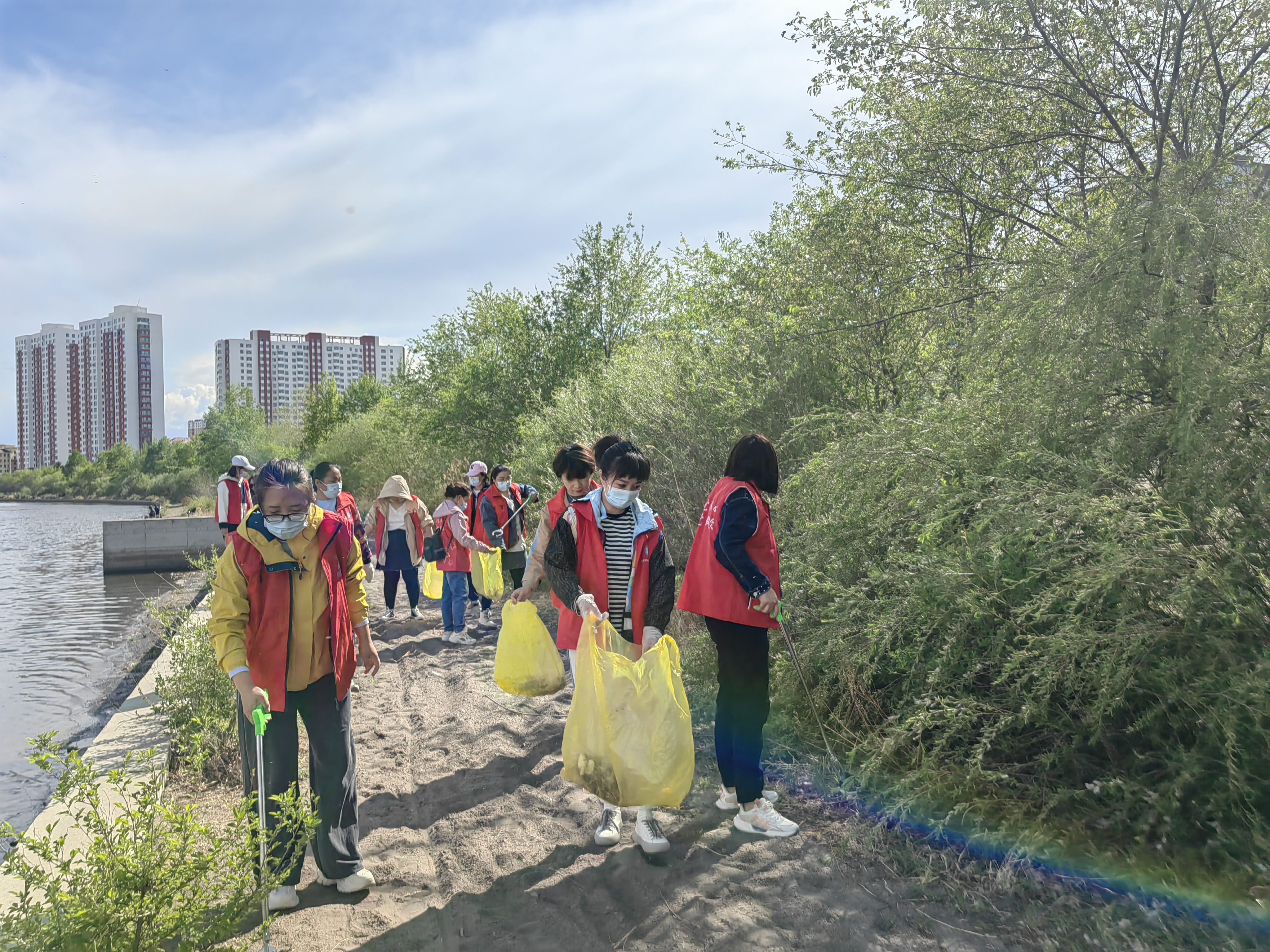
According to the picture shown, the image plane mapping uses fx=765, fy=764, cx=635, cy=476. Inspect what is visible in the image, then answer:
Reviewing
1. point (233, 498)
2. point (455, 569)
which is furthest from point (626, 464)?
point (233, 498)

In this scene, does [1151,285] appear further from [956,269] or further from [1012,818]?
[956,269]

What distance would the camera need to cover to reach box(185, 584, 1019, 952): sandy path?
2.79 metres

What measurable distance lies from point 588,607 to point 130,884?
183 cm

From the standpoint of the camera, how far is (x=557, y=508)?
4766 millimetres

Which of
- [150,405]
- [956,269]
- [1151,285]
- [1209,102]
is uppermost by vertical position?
[150,405]

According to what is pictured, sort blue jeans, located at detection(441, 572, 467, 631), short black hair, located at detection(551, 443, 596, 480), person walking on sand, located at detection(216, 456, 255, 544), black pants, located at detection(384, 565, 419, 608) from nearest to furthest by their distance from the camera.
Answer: short black hair, located at detection(551, 443, 596, 480) < person walking on sand, located at detection(216, 456, 255, 544) < blue jeans, located at detection(441, 572, 467, 631) < black pants, located at detection(384, 565, 419, 608)

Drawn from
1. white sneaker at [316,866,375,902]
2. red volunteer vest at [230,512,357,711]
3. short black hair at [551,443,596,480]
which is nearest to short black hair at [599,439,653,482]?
short black hair at [551,443,596,480]

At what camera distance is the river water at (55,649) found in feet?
21.3

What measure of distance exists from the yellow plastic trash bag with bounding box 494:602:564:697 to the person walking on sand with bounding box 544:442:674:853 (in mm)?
473

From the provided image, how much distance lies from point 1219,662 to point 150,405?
139001 millimetres

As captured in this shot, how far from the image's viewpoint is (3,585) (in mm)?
20688

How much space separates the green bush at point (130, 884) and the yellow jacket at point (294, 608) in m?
0.57

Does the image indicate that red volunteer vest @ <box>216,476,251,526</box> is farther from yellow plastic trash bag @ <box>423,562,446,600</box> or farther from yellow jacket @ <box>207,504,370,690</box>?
yellow jacket @ <box>207,504,370,690</box>

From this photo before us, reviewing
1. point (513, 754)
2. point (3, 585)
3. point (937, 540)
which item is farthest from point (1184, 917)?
point (3, 585)
